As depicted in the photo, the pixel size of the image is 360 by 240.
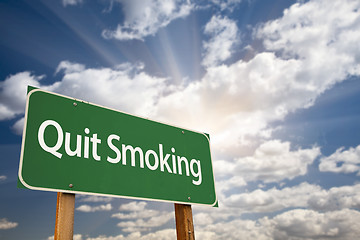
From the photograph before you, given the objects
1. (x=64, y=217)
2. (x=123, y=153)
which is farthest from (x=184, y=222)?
(x=64, y=217)

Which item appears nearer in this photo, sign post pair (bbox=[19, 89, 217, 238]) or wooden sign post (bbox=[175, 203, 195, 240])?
sign post pair (bbox=[19, 89, 217, 238])

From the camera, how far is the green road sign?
111 inches

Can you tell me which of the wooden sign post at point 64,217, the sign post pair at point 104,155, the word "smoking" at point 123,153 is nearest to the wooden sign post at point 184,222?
the sign post pair at point 104,155

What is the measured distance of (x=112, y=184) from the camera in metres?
3.18

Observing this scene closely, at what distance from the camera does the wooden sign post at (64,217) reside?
8.90 feet

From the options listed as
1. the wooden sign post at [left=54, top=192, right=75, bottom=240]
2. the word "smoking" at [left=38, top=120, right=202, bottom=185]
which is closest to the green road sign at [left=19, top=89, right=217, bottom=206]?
the word "smoking" at [left=38, top=120, right=202, bottom=185]

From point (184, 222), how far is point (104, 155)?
1.50 metres

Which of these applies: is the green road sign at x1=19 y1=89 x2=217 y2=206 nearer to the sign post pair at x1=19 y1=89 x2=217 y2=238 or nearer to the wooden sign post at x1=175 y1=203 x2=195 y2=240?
the sign post pair at x1=19 y1=89 x2=217 y2=238

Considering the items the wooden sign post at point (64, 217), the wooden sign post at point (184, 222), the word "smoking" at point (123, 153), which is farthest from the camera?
the wooden sign post at point (184, 222)

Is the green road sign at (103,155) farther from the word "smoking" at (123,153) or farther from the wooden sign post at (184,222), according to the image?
the wooden sign post at (184,222)

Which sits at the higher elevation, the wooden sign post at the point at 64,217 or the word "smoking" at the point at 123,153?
the word "smoking" at the point at 123,153

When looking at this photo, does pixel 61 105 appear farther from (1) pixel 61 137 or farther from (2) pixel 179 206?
(2) pixel 179 206

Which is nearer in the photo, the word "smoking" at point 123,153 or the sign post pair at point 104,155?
the sign post pair at point 104,155

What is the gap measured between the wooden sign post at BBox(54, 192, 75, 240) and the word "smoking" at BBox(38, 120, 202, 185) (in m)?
0.41
